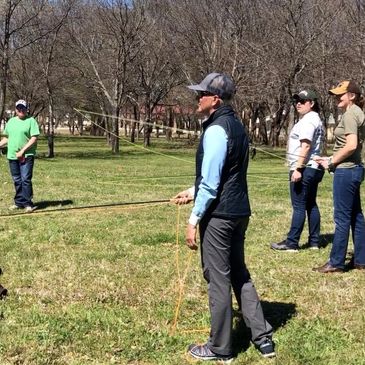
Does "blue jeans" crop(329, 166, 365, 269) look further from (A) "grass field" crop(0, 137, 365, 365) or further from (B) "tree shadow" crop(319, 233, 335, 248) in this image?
(B) "tree shadow" crop(319, 233, 335, 248)

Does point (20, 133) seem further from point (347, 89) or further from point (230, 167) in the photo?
point (230, 167)

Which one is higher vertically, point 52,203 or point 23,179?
point 23,179

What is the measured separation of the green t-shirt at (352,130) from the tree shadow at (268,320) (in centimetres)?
176

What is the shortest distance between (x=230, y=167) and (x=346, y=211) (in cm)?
272

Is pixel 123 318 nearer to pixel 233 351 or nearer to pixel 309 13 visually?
pixel 233 351

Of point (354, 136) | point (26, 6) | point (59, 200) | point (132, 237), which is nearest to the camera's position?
point (354, 136)

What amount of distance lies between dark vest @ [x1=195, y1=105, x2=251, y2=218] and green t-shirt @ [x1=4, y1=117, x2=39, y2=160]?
260 inches

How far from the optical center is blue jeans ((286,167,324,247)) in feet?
23.7

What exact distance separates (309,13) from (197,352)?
95.2 feet

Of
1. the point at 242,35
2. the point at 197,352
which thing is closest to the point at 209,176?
the point at 197,352

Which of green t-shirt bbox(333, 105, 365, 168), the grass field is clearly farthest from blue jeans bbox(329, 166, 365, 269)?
the grass field

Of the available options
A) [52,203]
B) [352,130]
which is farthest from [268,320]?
[52,203]

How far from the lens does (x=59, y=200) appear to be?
11883 millimetres

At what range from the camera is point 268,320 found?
16.5ft
